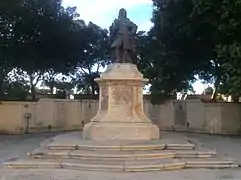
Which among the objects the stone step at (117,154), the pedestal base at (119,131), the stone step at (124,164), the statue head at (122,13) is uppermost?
the statue head at (122,13)

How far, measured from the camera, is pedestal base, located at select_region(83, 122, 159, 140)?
12617mm

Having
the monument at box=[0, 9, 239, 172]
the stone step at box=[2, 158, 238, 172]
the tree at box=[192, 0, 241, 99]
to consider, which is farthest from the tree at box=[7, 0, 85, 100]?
the stone step at box=[2, 158, 238, 172]

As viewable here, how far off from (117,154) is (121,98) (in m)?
3.77

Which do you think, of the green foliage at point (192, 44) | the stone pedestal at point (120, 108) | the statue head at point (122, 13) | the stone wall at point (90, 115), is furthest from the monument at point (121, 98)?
the stone wall at point (90, 115)

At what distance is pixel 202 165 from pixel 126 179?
2437mm

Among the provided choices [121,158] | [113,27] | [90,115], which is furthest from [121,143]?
[90,115]

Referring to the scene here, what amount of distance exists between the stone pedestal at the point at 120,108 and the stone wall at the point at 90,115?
9.41 meters

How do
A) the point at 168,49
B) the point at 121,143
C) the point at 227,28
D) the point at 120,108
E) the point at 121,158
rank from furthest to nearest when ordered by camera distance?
the point at 168,49 → the point at 227,28 → the point at 120,108 → the point at 121,143 → the point at 121,158

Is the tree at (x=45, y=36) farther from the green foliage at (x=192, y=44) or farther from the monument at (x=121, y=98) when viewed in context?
the monument at (x=121, y=98)

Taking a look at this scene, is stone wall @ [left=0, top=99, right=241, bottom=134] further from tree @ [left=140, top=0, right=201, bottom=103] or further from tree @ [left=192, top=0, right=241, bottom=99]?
tree @ [left=192, top=0, right=241, bottom=99]

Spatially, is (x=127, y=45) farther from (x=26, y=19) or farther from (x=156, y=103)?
(x=156, y=103)

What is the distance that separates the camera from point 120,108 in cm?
1327

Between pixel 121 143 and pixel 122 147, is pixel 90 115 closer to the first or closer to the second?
pixel 121 143

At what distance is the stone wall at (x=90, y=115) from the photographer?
21719mm
